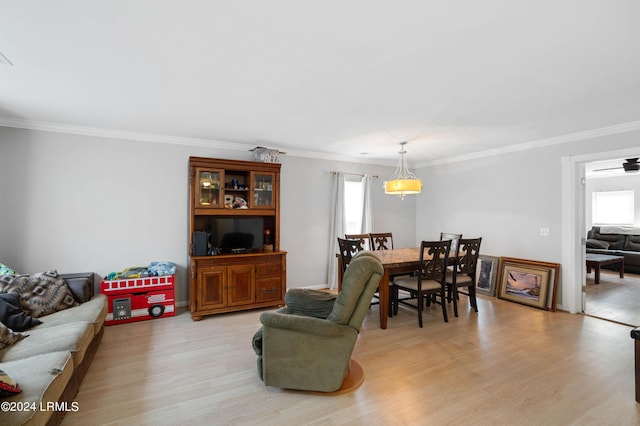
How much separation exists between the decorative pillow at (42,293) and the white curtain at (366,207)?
4325 mm

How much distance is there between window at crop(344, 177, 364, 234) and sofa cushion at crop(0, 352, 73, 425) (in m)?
4.36

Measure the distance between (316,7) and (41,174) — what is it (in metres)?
3.95

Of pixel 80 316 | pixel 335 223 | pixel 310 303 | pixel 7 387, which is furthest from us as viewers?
pixel 335 223

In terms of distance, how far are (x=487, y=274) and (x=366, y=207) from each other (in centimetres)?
231

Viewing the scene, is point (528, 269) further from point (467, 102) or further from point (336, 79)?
point (336, 79)

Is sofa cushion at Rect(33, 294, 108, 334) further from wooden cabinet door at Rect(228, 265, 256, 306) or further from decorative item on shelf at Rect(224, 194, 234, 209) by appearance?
decorative item on shelf at Rect(224, 194, 234, 209)

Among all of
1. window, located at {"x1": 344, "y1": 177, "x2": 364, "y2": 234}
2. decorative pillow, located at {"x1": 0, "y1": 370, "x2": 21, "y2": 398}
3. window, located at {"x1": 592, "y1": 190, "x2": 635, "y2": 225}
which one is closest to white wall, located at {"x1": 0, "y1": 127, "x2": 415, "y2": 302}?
window, located at {"x1": 344, "y1": 177, "x2": 364, "y2": 234}

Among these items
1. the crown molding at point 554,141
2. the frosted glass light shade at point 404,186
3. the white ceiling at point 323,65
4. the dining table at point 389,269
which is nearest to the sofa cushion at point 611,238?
the crown molding at point 554,141

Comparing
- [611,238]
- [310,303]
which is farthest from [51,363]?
[611,238]

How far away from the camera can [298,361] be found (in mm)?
2289

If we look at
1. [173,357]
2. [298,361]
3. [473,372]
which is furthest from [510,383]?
[173,357]

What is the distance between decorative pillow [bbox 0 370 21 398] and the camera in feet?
5.08

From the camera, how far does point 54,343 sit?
2.20m

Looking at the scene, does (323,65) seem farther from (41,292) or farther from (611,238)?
(611,238)
